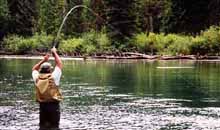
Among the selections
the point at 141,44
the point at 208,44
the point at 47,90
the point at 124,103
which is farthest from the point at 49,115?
the point at 141,44

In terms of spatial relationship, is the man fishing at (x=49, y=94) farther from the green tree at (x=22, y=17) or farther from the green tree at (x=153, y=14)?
the green tree at (x=22, y=17)

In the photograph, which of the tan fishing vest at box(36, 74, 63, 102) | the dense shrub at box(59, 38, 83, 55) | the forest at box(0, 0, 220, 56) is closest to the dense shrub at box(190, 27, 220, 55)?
the forest at box(0, 0, 220, 56)

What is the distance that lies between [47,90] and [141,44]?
70175mm

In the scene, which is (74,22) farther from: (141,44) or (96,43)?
(141,44)

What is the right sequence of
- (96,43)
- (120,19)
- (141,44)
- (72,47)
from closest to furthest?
(141,44) → (120,19) → (96,43) → (72,47)

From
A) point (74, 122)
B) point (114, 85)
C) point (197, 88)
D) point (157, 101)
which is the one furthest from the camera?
point (114, 85)

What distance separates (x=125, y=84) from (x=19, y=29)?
8562cm

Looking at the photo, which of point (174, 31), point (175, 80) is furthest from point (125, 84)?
point (174, 31)

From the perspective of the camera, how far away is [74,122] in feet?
77.5

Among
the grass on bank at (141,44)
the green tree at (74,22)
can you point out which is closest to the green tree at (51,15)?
the green tree at (74,22)

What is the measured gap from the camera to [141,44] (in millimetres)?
90875

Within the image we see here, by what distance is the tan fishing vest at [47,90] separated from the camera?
69.5 ft

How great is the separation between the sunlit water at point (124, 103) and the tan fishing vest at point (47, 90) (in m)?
1.47

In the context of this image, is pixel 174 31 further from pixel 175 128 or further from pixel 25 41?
pixel 175 128
